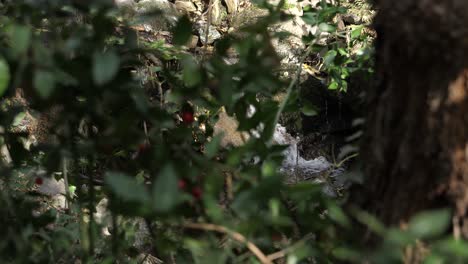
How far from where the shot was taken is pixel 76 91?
1.21 metres

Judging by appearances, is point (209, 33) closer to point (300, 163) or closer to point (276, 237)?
point (300, 163)

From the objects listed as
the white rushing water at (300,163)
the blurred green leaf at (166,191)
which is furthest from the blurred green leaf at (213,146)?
the white rushing water at (300,163)

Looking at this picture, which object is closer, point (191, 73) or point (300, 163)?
point (191, 73)

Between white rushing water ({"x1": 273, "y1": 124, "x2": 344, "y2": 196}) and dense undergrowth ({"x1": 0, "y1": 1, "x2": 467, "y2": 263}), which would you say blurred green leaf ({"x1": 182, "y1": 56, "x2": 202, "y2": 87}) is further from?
white rushing water ({"x1": 273, "y1": 124, "x2": 344, "y2": 196})

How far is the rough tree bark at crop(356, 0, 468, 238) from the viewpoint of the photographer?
3.13ft

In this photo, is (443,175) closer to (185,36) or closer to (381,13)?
(381,13)

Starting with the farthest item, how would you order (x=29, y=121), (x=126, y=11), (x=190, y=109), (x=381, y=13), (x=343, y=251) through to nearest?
(x=29, y=121) → (x=190, y=109) → (x=126, y=11) → (x=381, y=13) → (x=343, y=251)

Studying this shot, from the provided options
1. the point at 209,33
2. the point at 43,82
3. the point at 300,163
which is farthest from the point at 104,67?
the point at 209,33

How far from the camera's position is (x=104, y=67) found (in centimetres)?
97

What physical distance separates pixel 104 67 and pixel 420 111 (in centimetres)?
51

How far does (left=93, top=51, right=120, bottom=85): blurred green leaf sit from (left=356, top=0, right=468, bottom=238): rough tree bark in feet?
1.45

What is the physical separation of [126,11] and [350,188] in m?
0.54

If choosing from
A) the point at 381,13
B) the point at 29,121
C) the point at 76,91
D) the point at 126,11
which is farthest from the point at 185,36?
the point at 29,121

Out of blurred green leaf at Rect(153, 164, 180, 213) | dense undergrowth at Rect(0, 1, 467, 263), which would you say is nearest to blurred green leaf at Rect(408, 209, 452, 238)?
dense undergrowth at Rect(0, 1, 467, 263)
